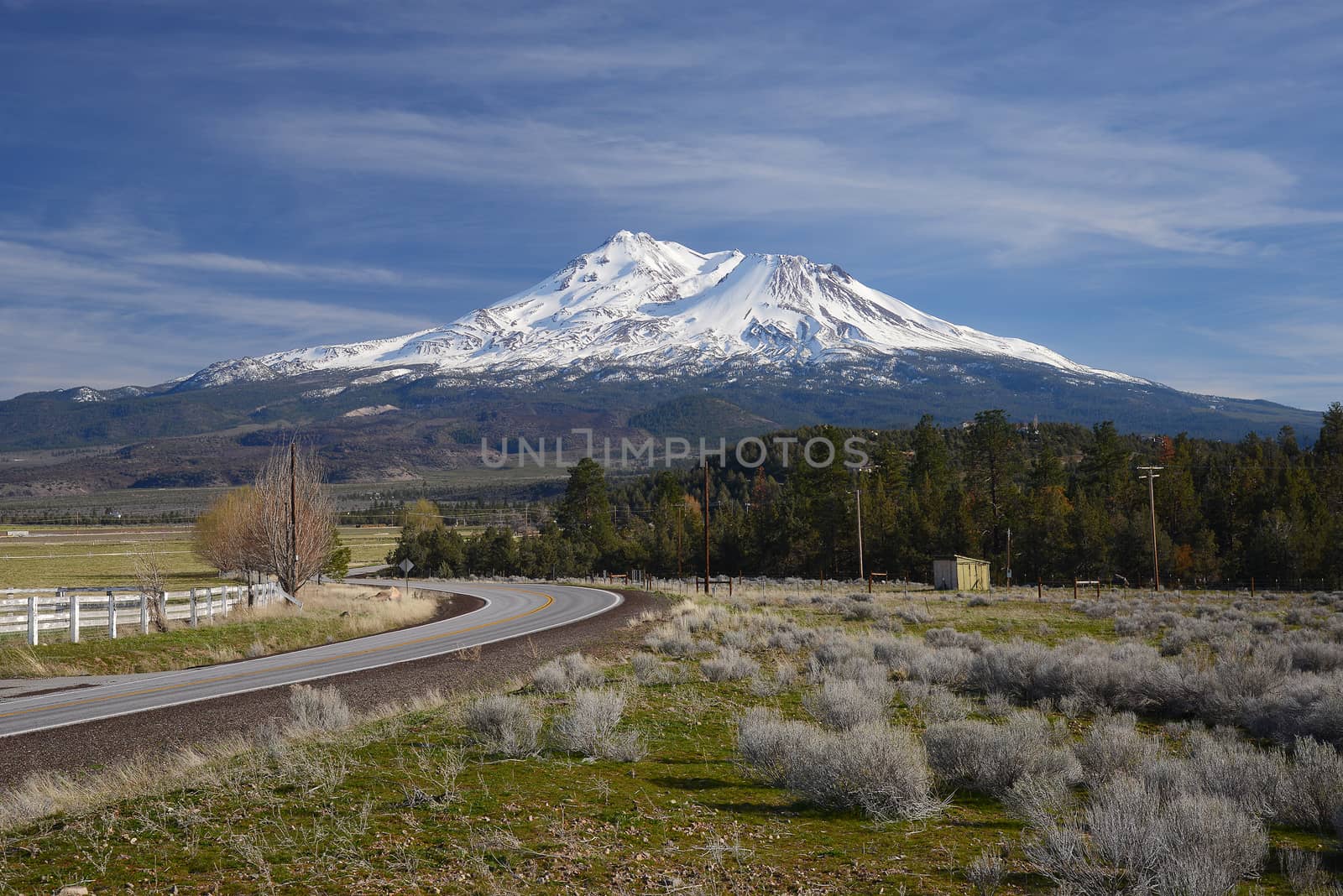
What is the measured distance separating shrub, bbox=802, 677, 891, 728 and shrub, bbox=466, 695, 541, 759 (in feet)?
10.5

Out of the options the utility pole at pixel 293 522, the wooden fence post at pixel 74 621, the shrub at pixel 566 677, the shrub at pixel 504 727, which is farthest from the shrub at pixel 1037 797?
the utility pole at pixel 293 522

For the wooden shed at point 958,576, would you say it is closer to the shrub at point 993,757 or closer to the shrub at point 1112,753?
the shrub at point 1112,753

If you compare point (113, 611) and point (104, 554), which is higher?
point (113, 611)

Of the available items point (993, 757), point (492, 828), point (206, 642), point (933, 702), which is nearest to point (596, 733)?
point (492, 828)

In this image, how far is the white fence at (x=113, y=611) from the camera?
2167 cm

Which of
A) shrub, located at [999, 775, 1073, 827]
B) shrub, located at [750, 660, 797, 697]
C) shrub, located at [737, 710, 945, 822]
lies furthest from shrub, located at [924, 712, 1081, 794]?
shrub, located at [750, 660, 797, 697]

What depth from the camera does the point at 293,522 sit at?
38.1 meters

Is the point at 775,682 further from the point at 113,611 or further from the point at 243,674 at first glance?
the point at 113,611

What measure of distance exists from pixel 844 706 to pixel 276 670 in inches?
536

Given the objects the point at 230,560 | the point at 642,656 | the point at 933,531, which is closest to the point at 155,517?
the point at 230,560

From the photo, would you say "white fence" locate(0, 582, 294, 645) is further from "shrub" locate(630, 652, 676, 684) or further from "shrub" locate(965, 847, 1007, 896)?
"shrub" locate(965, 847, 1007, 896)

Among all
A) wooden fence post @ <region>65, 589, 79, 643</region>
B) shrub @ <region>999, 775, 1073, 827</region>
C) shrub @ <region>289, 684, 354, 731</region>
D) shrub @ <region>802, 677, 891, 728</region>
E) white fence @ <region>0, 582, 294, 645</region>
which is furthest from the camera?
white fence @ <region>0, 582, 294, 645</region>

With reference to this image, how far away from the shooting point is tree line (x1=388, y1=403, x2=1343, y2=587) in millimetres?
66625

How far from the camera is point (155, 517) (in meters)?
168
